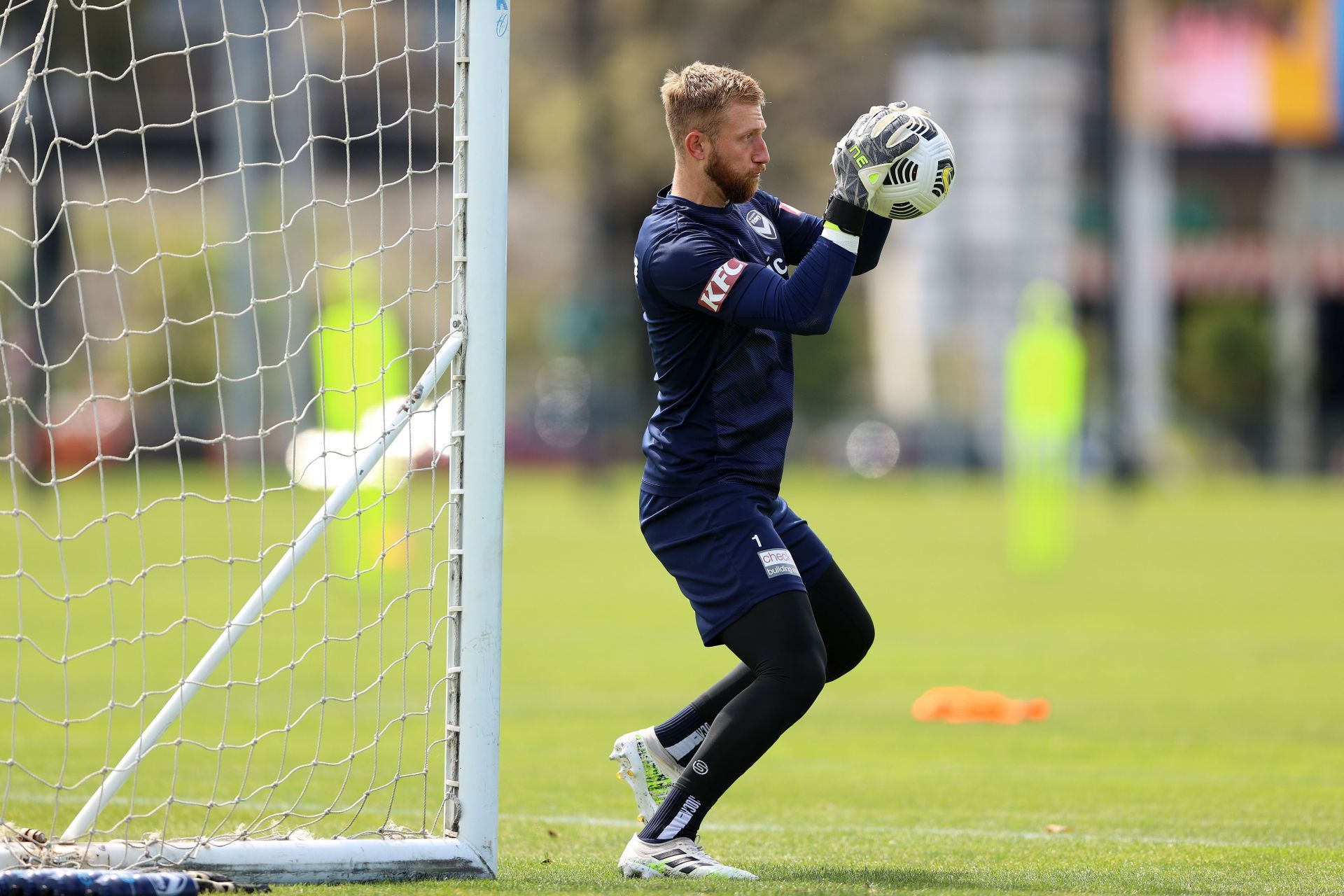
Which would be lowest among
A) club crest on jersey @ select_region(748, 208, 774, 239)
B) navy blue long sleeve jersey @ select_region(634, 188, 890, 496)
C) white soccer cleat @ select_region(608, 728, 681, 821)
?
white soccer cleat @ select_region(608, 728, 681, 821)

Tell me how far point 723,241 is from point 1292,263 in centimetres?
4924

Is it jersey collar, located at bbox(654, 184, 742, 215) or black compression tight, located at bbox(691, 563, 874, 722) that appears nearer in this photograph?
jersey collar, located at bbox(654, 184, 742, 215)

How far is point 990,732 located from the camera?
9203 millimetres

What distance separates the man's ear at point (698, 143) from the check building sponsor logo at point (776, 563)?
3.88 ft

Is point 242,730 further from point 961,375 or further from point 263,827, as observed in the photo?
point 961,375

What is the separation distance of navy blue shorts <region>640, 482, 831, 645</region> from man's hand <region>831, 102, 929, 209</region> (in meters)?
0.94

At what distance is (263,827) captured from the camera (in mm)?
5746

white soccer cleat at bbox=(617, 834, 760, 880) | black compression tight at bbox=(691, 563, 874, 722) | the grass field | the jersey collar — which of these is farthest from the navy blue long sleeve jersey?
the grass field

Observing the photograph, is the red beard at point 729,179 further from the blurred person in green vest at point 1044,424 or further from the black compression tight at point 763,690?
the blurred person in green vest at point 1044,424

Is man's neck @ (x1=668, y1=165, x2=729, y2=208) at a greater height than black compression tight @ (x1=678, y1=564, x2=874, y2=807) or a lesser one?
greater

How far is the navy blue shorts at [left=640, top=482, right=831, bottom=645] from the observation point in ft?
16.4

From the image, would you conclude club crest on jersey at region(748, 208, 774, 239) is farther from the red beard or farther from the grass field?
the grass field

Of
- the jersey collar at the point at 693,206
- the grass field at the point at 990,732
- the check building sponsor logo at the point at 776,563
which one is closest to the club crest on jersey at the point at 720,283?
the jersey collar at the point at 693,206

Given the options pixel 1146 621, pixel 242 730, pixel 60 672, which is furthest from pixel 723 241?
pixel 1146 621
